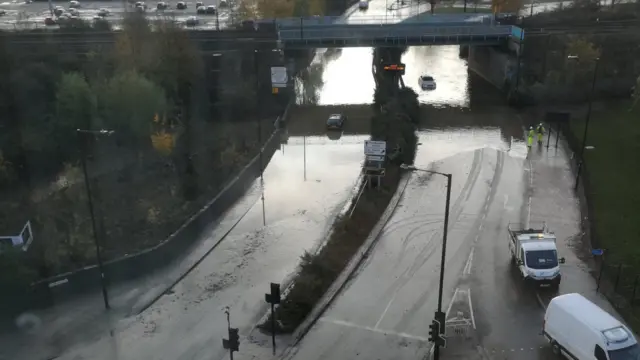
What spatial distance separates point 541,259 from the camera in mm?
18953

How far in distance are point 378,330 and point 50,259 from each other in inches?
452

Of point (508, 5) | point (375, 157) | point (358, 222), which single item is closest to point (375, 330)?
point (358, 222)

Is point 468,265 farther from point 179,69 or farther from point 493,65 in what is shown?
point 493,65

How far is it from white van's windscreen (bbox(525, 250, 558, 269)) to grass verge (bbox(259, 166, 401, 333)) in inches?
245

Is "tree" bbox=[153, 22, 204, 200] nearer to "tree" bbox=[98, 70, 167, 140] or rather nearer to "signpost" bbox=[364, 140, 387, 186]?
"tree" bbox=[98, 70, 167, 140]

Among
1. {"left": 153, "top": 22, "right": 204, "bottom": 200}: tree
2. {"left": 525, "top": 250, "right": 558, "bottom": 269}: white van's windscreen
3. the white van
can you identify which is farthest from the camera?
{"left": 153, "top": 22, "right": 204, "bottom": 200}: tree

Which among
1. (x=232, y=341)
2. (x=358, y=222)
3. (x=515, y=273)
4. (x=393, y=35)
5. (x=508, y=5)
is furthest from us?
(x=508, y=5)

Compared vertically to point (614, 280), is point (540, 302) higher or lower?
lower

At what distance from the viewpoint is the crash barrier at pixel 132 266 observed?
60.1 feet

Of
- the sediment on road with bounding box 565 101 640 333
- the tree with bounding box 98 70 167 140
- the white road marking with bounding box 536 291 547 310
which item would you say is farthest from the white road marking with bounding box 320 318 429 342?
the tree with bounding box 98 70 167 140

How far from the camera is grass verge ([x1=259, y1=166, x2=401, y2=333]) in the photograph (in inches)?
704

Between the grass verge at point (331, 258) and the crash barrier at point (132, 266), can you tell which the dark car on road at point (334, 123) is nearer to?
the grass verge at point (331, 258)

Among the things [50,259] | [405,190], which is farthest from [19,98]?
[405,190]

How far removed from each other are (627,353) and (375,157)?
14723mm
